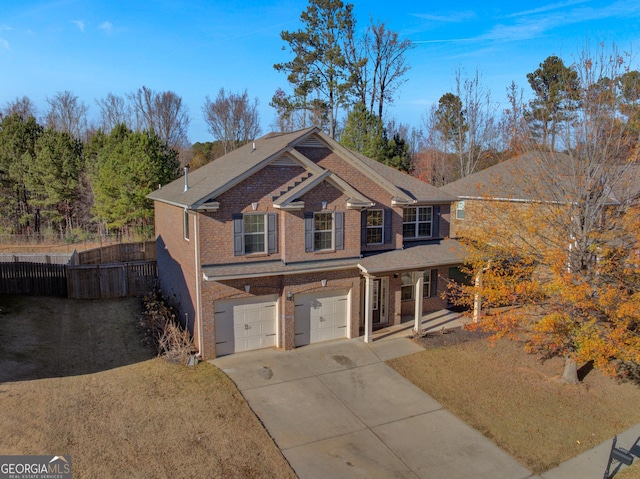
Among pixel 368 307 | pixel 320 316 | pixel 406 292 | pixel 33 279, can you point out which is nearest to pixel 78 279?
pixel 33 279

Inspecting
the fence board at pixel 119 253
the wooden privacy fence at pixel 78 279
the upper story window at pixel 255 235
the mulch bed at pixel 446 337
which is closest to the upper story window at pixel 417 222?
the mulch bed at pixel 446 337

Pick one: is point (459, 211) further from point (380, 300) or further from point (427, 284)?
point (380, 300)

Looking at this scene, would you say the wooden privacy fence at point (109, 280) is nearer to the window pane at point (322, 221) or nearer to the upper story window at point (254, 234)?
the upper story window at point (254, 234)

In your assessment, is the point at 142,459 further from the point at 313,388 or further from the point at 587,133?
the point at 587,133

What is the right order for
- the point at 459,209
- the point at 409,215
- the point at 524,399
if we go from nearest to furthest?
1. the point at 524,399
2. the point at 409,215
3. the point at 459,209

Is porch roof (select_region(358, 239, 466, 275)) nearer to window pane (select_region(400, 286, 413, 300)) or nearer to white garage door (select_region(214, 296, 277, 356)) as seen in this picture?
window pane (select_region(400, 286, 413, 300))

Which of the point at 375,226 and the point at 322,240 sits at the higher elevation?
the point at 375,226
